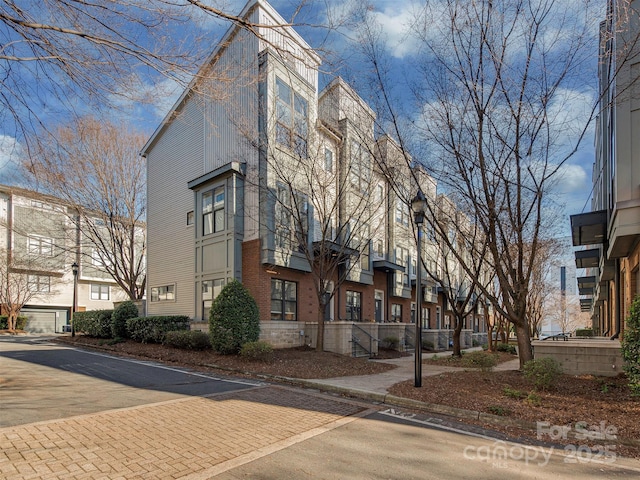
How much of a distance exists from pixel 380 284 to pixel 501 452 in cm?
2131

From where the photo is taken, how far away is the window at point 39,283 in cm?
3612

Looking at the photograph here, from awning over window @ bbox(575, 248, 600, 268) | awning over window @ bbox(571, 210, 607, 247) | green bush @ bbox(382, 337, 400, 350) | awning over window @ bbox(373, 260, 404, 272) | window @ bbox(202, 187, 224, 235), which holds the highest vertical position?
window @ bbox(202, 187, 224, 235)

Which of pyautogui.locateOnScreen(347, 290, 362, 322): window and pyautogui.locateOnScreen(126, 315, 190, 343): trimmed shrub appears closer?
pyautogui.locateOnScreen(126, 315, 190, 343): trimmed shrub

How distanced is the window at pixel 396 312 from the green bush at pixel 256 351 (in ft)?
53.7

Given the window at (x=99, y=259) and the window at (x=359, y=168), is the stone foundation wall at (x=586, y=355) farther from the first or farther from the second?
the window at (x=99, y=259)

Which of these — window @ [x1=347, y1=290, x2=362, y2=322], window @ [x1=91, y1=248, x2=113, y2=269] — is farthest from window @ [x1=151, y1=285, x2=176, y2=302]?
window @ [x1=347, y1=290, x2=362, y2=322]

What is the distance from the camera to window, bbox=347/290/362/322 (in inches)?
910

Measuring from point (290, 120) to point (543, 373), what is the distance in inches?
510

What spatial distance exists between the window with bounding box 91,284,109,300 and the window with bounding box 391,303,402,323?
108 ft

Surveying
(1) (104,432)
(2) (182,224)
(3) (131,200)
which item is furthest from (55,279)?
(1) (104,432)

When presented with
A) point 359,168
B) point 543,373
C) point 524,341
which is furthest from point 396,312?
point 543,373

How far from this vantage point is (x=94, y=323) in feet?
71.4

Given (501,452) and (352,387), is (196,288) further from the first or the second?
(501,452)

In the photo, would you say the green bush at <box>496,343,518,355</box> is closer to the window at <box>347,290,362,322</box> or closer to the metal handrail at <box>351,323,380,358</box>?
the window at <box>347,290,362,322</box>
